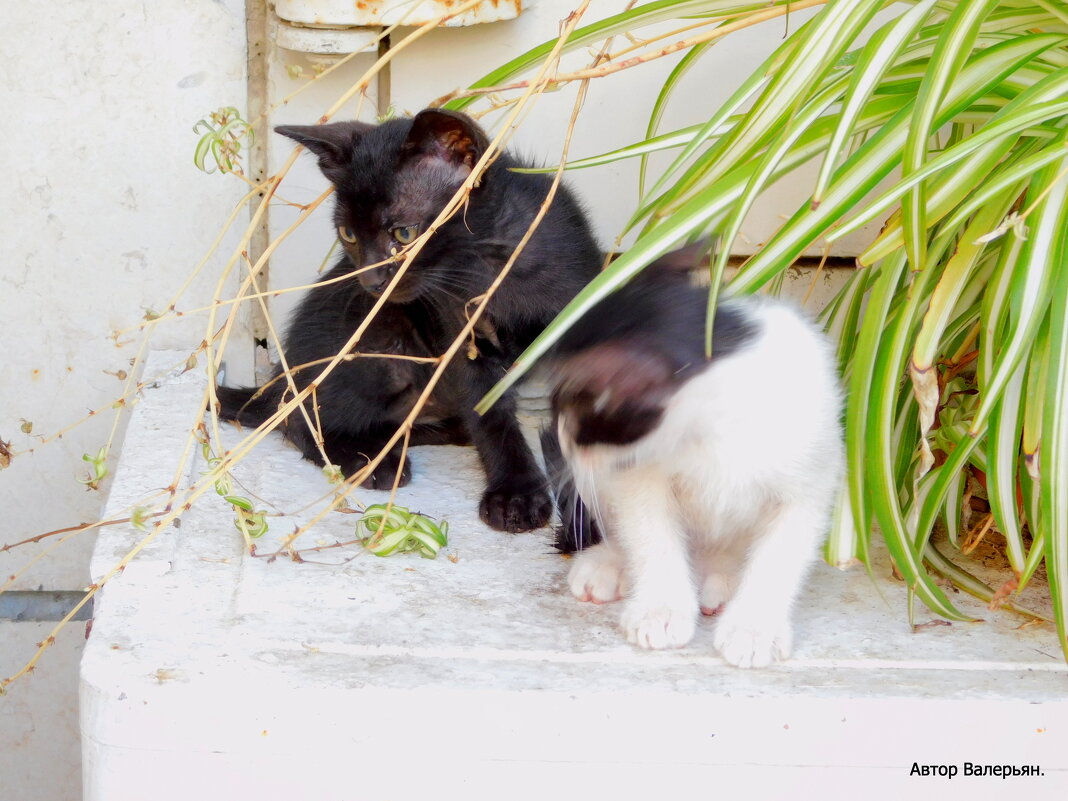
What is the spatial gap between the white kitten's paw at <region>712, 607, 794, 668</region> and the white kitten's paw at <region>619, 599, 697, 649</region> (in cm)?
4

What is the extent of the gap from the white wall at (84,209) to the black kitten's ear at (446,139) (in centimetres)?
69

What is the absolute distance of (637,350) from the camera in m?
1.32

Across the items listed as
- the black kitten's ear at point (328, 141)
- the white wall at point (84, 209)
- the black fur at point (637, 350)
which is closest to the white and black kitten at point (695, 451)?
the black fur at point (637, 350)

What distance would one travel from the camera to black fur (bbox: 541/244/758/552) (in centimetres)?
131

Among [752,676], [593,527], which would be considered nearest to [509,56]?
[593,527]

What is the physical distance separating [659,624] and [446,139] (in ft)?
2.81

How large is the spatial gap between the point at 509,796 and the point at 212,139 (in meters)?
1.07

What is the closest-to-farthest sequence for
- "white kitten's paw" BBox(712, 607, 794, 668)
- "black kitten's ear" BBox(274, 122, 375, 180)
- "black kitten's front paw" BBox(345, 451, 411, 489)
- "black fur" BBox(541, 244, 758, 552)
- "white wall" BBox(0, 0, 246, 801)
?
1. "black fur" BBox(541, 244, 758, 552)
2. "white kitten's paw" BBox(712, 607, 794, 668)
3. "black kitten's ear" BBox(274, 122, 375, 180)
4. "black kitten's front paw" BBox(345, 451, 411, 489)
5. "white wall" BBox(0, 0, 246, 801)

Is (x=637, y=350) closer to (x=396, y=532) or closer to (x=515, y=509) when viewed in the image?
(x=396, y=532)

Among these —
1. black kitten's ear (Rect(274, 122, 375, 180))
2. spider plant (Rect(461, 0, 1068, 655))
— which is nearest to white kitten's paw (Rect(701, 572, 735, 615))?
spider plant (Rect(461, 0, 1068, 655))

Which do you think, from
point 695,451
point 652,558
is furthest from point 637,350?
point 652,558

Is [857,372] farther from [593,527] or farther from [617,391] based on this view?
[593,527]

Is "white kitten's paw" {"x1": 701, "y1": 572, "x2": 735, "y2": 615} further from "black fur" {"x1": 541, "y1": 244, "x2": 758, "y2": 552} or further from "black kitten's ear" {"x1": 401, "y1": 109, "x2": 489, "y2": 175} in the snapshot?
"black kitten's ear" {"x1": 401, "y1": 109, "x2": 489, "y2": 175}

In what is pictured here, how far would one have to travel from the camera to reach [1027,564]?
1439 mm
